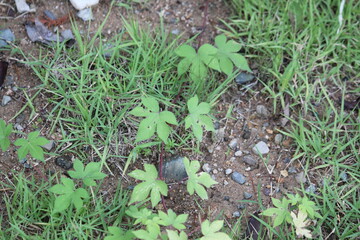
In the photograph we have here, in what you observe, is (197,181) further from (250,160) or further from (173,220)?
(250,160)

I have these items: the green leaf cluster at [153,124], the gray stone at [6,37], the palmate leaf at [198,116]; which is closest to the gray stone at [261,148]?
the palmate leaf at [198,116]

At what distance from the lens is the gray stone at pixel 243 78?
289 centimetres

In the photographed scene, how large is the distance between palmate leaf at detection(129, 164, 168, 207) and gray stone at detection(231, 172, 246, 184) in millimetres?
468

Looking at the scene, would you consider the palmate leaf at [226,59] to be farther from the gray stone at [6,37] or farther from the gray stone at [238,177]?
the gray stone at [6,37]

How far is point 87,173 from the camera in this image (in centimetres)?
230

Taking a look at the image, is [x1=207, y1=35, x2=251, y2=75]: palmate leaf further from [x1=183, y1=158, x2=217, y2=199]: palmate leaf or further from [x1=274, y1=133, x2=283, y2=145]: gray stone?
[x1=183, y1=158, x2=217, y2=199]: palmate leaf

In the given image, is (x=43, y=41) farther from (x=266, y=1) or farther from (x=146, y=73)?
(x=266, y=1)

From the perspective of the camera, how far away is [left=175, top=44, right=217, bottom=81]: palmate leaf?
2.61m

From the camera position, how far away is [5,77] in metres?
2.73

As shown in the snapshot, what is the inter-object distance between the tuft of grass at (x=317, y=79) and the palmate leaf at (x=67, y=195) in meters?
1.00

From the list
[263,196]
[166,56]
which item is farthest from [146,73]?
[263,196]

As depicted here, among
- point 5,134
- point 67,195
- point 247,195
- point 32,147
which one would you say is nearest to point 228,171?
point 247,195

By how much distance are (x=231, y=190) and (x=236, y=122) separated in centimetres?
44

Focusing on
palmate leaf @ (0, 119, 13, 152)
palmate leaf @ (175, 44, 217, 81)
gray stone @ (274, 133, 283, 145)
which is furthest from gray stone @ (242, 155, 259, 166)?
palmate leaf @ (0, 119, 13, 152)
